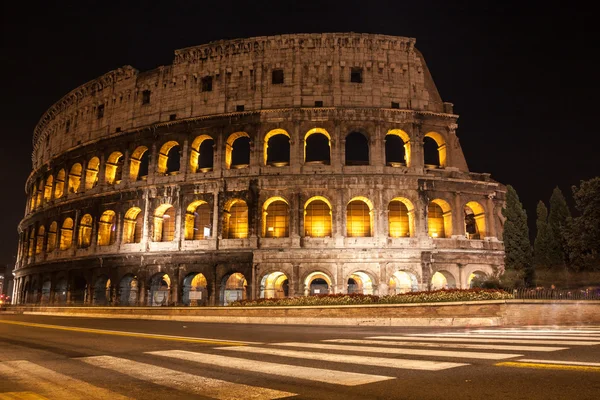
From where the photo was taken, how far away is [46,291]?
1641 inches

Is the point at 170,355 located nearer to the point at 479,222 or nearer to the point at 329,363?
the point at 329,363

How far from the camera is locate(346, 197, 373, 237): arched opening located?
31.2 meters

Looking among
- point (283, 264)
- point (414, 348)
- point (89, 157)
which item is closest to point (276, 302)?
point (283, 264)

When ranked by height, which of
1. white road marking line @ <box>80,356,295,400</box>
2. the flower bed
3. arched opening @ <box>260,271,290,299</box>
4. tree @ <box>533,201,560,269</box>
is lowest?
white road marking line @ <box>80,356,295,400</box>

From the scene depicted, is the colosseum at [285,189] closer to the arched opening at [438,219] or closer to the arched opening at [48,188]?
the arched opening at [438,219]

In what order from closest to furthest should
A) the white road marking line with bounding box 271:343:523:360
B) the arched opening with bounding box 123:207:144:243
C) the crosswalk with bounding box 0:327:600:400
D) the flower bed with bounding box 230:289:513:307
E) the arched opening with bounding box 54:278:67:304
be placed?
1. the crosswalk with bounding box 0:327:600:400
2. the white road marking line with bounding box 271:343:523:360
3. the flower bed with bounding box 230:289:513:307
4. the arched opening with bounding box 123:207:144:243
5. the arched opening with bounding box 54:278:67:304

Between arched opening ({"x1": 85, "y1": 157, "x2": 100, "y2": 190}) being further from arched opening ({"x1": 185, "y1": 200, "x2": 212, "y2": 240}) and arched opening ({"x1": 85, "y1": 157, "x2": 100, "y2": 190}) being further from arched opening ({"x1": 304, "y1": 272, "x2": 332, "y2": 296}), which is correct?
arched opening ({"x1": 304, "y1": 272, "x2": 332, "y2": 296})

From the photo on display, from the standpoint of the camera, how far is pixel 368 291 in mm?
31500

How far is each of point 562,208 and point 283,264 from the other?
17445 millimetres

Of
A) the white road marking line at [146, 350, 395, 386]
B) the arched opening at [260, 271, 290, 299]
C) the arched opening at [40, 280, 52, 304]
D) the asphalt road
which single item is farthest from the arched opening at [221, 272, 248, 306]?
the white road marking line at [146, 350, 395, 386]

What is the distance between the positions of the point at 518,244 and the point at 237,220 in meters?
18.8

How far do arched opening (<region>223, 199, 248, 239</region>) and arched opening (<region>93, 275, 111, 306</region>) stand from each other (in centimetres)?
1130

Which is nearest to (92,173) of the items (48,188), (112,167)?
(112,167)

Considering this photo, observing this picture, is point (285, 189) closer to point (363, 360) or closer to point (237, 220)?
point (237, 220)
